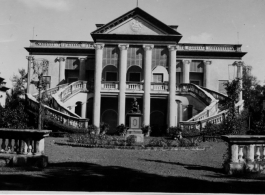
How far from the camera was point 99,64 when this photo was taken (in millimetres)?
31672

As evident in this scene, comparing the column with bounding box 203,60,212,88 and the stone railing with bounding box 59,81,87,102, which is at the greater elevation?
the column with bounding box 203,60,212,88

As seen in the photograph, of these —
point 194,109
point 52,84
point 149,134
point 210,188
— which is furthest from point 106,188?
point 52,84

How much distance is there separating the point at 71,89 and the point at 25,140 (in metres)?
21.3

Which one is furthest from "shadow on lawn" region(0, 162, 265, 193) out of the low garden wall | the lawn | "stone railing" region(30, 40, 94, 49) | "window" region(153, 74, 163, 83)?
"stone railing" region(30, 40, 94, 49)

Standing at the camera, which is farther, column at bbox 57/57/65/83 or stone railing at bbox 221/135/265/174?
column at bbox 57/57/65/83

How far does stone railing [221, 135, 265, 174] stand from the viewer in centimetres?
949

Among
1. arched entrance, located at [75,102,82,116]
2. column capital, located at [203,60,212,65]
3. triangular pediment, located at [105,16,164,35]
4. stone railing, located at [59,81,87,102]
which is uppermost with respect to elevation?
triangular pediment, located at [105,16,164,35]

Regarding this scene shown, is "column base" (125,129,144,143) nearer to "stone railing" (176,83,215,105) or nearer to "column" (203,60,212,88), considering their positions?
"stone railing" (176,83,215,105)

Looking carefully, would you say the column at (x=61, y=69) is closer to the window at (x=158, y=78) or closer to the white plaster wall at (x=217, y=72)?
the window at (x=158, y=78)

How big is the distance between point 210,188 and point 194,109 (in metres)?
23.5

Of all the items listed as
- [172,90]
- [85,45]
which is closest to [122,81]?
[172,90]

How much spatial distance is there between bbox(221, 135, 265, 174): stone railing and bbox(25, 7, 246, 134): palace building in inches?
730

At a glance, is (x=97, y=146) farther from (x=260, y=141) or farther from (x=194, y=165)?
(x=260, y=141)

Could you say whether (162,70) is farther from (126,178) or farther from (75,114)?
(126,178)
